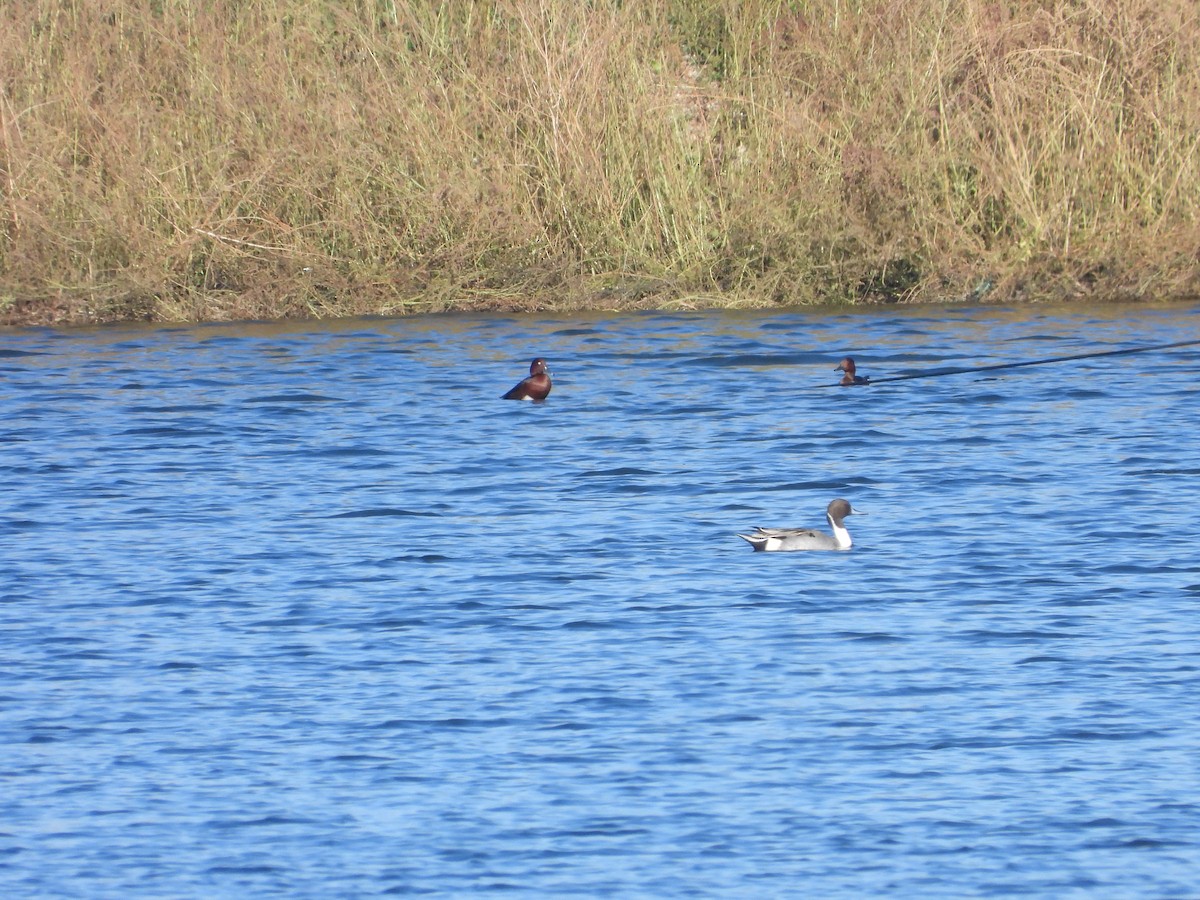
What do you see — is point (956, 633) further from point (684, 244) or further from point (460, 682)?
point (684, 244)

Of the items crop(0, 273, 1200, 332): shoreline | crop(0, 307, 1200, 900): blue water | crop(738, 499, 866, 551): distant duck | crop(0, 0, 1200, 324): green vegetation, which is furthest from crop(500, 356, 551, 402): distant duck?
crop(738, 499, 866, 551): distant duck

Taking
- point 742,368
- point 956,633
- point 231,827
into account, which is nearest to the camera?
point 231,827

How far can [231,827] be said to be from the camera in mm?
6023

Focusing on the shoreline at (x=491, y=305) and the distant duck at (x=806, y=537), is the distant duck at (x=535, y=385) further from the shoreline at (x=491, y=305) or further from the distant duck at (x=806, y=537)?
the distant duck at (x=806, y=537)

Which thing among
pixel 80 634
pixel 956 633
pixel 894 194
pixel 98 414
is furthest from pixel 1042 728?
pixel 894 194

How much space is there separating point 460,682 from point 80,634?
1666mm

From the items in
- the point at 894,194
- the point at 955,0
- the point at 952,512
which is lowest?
the point at 952,512

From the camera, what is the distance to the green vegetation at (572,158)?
1664cm

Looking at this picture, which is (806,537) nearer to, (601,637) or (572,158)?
(601,637)

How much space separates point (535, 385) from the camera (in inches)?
550

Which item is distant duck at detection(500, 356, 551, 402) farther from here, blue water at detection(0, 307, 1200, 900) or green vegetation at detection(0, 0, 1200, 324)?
green vegetation at detection(0, 0, 1200, 324)

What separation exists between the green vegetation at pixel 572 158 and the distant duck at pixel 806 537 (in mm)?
7441

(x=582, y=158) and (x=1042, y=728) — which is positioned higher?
(x=582, y=158)

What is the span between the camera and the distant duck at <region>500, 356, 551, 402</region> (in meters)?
14.0
